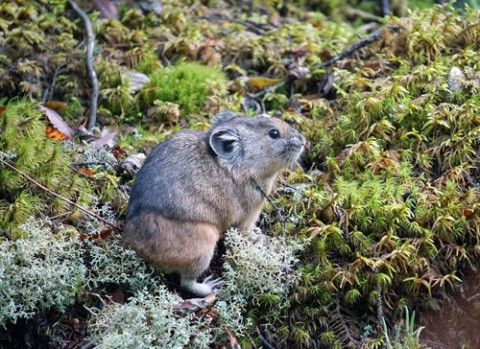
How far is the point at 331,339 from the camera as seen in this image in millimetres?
6504

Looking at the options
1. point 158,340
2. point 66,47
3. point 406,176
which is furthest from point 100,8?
point 158,340

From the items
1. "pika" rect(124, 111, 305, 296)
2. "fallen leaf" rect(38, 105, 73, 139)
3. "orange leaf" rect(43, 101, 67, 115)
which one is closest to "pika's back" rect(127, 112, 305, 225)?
"pika" rect(124, 111, 305, 296)

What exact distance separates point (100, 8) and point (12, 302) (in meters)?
5.54

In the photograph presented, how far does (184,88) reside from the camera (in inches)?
365

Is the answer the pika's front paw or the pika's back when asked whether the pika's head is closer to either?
the pika's back

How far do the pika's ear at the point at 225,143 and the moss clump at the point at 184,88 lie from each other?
226 centimetres

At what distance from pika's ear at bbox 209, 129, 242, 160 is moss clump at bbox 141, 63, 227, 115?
2.26m

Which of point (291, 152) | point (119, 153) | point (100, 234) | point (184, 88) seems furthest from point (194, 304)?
point (184, 88)

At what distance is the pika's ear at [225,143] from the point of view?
6.94 m

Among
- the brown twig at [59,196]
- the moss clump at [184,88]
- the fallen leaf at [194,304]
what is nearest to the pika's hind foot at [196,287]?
the fallen leaf at [194,304]

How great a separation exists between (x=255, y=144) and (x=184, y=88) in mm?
2491

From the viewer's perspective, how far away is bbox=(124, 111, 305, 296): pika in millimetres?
6406

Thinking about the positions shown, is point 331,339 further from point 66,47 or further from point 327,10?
point 327,10

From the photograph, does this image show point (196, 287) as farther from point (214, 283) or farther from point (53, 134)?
point (53, 134)
